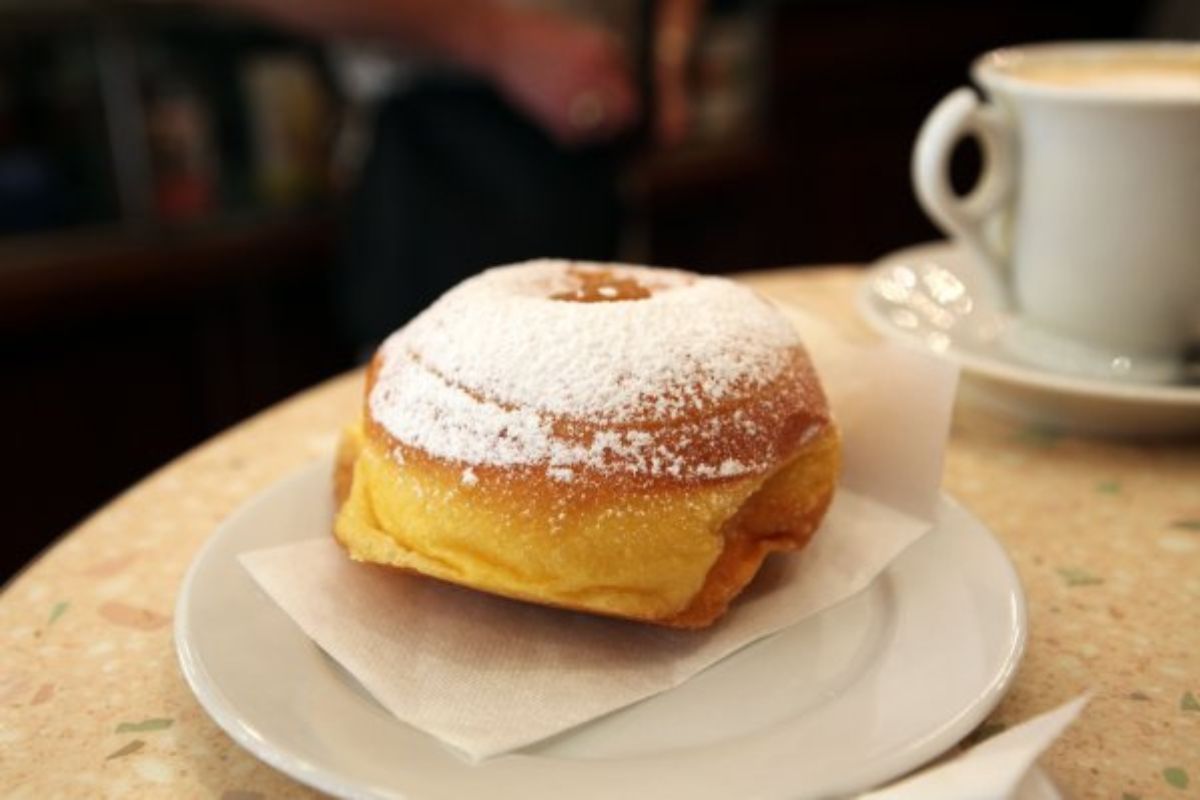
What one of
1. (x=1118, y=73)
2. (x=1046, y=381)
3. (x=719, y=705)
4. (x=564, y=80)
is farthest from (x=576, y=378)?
(x=564, y=80)

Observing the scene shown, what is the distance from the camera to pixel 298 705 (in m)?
0.46

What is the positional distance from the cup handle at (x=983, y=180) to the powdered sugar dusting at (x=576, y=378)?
0.34m

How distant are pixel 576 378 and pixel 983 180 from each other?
0.51 meters

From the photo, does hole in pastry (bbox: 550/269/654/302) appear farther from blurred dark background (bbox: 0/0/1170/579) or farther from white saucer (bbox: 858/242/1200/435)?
blurred dark background (bbox: 0/0/1170/579)

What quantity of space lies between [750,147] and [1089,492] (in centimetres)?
197

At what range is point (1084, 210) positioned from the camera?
0.82 meters

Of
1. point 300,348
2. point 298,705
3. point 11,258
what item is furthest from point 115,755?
point 300,348

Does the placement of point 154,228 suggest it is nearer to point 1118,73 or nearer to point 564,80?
point 564,80

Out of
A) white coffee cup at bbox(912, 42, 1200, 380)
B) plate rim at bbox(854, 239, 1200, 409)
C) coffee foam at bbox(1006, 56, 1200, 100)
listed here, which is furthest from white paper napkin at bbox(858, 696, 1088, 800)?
coffee foam at bbox(1006, 56, 1200, 100)

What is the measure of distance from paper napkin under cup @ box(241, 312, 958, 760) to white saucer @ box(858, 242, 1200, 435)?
8cm

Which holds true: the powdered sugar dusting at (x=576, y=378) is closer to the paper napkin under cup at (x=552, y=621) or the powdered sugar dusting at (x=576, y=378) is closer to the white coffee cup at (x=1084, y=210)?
the paper napkin under cup at (x=552, y=621)

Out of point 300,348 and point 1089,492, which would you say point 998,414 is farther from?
point 300,348

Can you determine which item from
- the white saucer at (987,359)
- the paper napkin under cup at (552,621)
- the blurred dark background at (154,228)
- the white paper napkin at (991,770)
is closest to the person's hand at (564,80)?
the white saucer at (987,359)

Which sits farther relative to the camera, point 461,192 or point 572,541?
point 461,192
